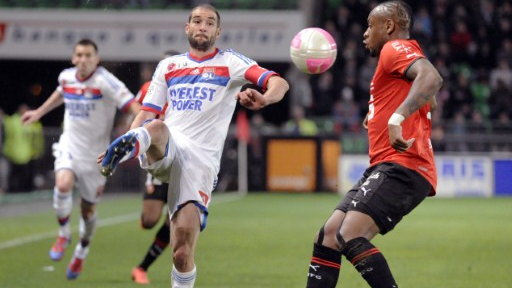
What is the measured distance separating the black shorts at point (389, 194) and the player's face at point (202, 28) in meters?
1.60

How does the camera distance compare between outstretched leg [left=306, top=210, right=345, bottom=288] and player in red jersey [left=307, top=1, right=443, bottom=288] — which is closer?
player in red jersey [left=307, top=1, right=443, bottom=288]

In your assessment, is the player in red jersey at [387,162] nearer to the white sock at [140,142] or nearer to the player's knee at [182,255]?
the player's knee at [182,255]

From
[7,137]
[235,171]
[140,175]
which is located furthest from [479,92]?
[7,137]

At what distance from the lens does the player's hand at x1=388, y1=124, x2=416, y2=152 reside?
6.00m

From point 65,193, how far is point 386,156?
4.83m

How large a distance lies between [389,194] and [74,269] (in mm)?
4585

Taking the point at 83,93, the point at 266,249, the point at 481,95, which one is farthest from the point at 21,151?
the point at 83,93

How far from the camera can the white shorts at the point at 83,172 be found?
10.6 meters

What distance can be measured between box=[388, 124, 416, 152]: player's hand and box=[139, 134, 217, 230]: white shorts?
1534 millimetres

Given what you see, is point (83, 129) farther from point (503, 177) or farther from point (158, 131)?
point (503, 177)

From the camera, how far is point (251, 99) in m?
6.31

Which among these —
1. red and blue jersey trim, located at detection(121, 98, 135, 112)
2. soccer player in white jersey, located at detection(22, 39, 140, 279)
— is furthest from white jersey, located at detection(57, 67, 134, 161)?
red and blue jersey trim, located at detection(121, 98, 135, 112)

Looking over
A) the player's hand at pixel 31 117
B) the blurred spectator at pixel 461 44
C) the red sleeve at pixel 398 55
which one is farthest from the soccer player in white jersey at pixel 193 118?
the blurred spectator at pixel 461 44

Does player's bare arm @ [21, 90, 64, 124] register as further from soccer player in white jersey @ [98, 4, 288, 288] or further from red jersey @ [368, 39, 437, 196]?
red jersey @ [368, 39, 437, 196]
